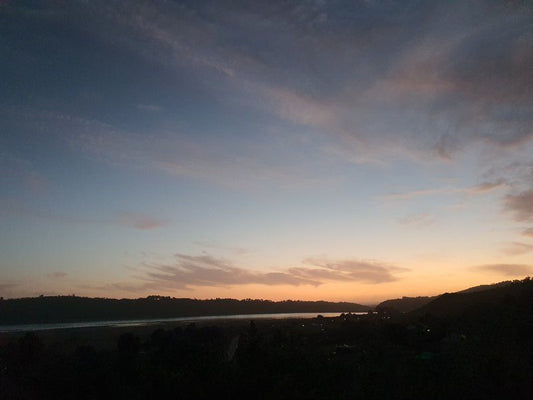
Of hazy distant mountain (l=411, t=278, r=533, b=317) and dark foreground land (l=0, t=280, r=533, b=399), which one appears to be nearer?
dark foreground land (l=0, t=280, r=533, b=399)

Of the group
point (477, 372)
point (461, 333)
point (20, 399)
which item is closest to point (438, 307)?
point (461, 333)

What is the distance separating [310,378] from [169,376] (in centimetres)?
527

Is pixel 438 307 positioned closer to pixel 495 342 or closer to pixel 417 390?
pixel 495 342

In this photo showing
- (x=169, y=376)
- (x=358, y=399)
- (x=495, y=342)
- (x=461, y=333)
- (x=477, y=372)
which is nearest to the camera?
(x=169, y=376)

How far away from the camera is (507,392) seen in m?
29.1

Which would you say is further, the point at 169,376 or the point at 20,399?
the point at 20,399

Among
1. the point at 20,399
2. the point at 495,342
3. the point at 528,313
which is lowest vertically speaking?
the point at 20,399

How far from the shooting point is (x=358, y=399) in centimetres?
2486

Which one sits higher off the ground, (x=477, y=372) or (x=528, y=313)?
(x=528, y=313)

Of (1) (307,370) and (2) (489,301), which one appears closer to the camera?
(1) (307,370)

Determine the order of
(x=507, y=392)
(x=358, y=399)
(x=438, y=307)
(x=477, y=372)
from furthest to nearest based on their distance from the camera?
(x=438, y=307) → (x=477, y=372) → (x=507, y=392) → (x=358, y=399)

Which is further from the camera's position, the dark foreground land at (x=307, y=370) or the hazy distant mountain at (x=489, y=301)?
the hazy distant mountain at (x=489, y=301)

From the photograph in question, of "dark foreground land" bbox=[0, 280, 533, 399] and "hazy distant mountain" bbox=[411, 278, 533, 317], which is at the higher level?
"hazy distant mountain" bbox=[411, 278, 533, 317]

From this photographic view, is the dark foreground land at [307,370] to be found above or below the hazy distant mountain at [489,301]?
below
